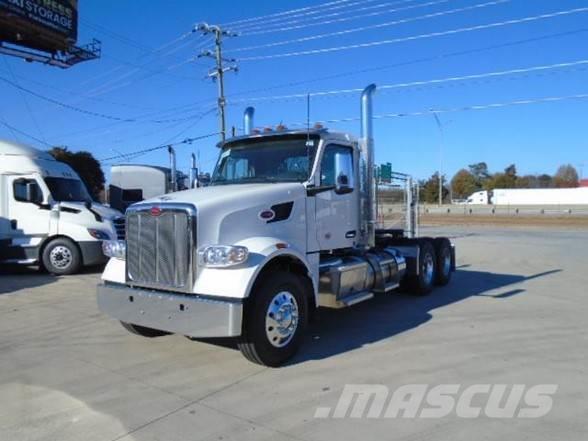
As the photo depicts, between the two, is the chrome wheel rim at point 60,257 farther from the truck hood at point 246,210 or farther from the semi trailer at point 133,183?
the semi trailer at point 133,183

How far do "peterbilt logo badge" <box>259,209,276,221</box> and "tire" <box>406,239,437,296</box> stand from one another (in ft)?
14.2

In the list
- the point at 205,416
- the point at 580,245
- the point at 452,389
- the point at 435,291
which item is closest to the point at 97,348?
the point at 205,416

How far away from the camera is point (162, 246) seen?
5328 mm

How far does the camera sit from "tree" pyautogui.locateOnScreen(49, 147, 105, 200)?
4247 cm

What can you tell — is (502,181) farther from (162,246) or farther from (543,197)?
(162,246)

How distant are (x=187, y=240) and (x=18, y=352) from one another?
272 cm

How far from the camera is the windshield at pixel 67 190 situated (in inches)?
501

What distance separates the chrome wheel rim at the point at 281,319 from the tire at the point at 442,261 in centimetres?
553

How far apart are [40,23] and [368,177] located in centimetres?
3009

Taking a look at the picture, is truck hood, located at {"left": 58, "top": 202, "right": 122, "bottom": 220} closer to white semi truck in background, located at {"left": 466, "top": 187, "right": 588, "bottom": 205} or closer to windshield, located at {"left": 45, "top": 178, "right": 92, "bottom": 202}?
windshield, located at {"left": 45, "top": 178, "right": 92, "bottom": 202}

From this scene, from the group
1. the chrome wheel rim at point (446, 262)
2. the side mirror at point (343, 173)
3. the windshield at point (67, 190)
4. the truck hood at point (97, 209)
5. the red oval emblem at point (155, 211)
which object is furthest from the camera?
the windshield at point (67, 190)

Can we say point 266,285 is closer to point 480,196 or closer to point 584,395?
point 584,395

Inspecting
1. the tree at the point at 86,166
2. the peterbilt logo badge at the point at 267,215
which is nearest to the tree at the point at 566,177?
the tree at the point at 86,166

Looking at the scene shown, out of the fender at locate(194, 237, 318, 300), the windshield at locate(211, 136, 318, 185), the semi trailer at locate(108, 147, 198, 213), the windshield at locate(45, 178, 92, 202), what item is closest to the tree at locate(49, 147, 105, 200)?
the semi trailer at locate(108, 147, 198, 213)
